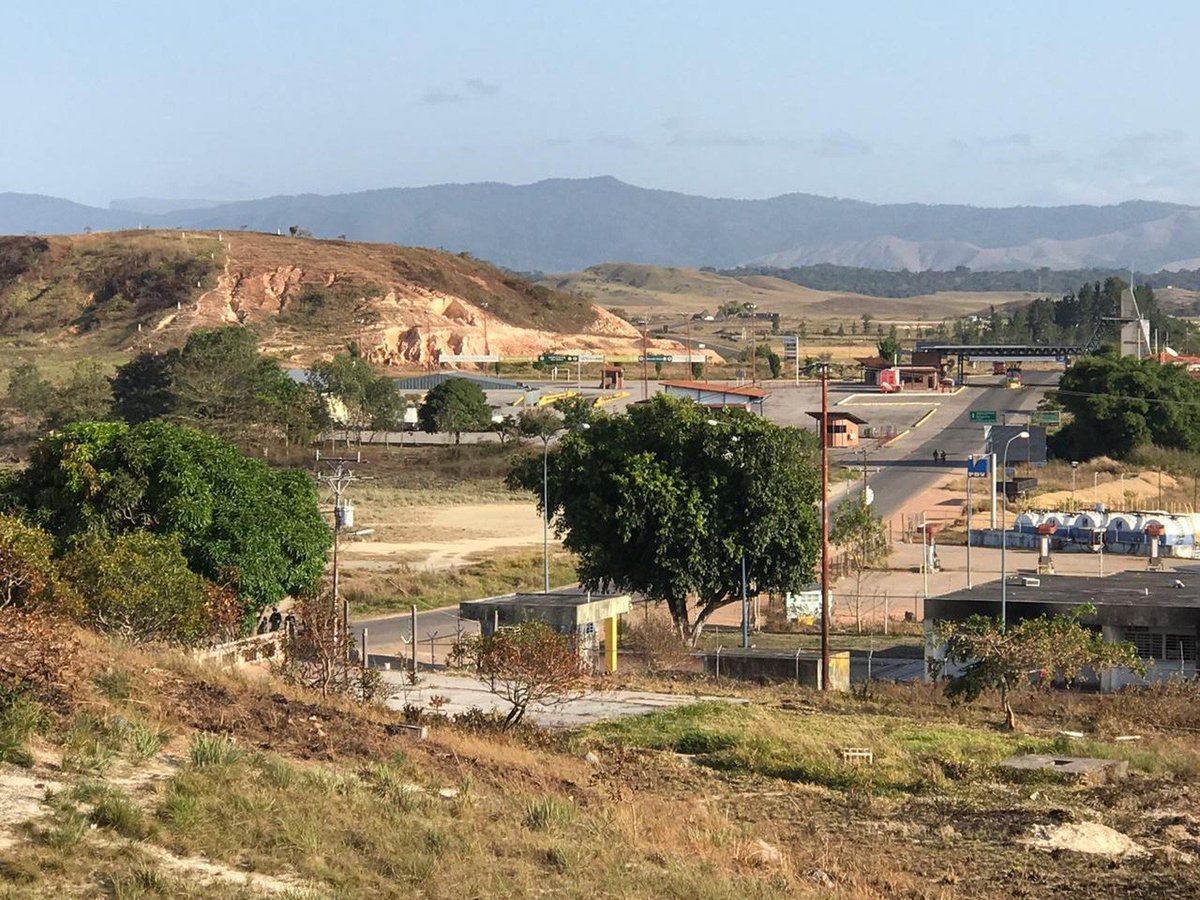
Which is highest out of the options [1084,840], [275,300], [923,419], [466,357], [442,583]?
[275,300]

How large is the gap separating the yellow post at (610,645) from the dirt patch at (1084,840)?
1661cm

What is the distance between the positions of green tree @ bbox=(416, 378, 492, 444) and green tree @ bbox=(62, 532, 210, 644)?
63.7 metres

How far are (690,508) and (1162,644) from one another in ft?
33.5

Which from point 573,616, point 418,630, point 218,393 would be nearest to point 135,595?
point 573,616

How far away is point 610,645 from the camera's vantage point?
33875 mm

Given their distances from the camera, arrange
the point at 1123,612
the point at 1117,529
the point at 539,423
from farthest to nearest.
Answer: the point at 539,423 → the point at 1117,529 → the point at 1123,612

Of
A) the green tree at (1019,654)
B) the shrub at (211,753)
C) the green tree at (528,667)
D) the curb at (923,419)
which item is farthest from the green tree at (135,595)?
the curb at (923,419)

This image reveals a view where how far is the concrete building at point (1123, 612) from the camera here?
31953 mm

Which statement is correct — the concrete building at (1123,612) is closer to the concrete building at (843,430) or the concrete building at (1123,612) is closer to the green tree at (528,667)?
the green tree at (528,667)

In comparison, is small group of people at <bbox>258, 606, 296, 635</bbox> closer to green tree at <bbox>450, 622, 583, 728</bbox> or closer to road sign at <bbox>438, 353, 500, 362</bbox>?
green tree at <bbox>450, 622, 583, 728</bbox>

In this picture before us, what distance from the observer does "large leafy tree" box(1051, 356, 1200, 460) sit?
268 ft

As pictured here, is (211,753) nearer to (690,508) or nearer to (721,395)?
(690,508)

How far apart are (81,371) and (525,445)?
2525cm

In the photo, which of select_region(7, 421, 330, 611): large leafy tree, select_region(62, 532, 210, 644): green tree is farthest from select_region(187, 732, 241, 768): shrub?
select_region(7, 421, 330, 611): large leafy tree
